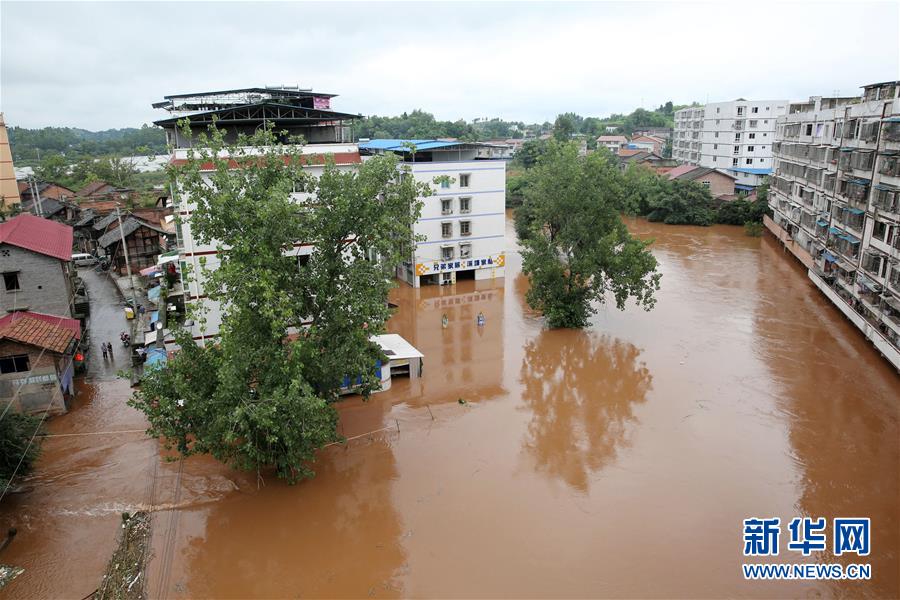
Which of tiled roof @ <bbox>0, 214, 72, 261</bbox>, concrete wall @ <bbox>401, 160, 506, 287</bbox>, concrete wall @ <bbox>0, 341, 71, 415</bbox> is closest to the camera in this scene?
concrete wall @ <bbox>0, 341, 71, 415</bbox>

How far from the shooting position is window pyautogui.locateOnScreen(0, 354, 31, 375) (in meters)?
14.7

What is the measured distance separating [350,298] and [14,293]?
12.2 metres

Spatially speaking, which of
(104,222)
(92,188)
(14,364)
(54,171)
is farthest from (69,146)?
(14,364)

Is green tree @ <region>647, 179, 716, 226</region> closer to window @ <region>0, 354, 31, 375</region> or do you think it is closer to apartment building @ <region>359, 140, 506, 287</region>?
apartment building @ <region>359, 140, 506, 287</region>

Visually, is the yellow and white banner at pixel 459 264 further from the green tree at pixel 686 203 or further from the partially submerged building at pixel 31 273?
the green tree at pixel 686 203

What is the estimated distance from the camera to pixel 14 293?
56.3 feet

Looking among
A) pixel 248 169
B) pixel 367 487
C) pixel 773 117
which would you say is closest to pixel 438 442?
pixel 367 487

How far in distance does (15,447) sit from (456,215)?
788 inches

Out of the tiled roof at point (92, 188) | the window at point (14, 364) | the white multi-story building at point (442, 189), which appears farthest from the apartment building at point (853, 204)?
the tiled roof at point (92, 188)

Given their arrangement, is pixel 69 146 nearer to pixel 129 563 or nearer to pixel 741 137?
pixel 741 137

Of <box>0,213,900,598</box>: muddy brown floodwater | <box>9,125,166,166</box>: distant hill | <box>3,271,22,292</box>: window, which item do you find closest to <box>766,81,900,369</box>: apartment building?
<box>0,213,900,598</box>: muddy brown floodwater

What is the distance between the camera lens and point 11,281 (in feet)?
56.2

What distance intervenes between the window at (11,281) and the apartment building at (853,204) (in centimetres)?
2727

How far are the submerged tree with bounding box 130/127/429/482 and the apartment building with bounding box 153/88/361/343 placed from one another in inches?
277
